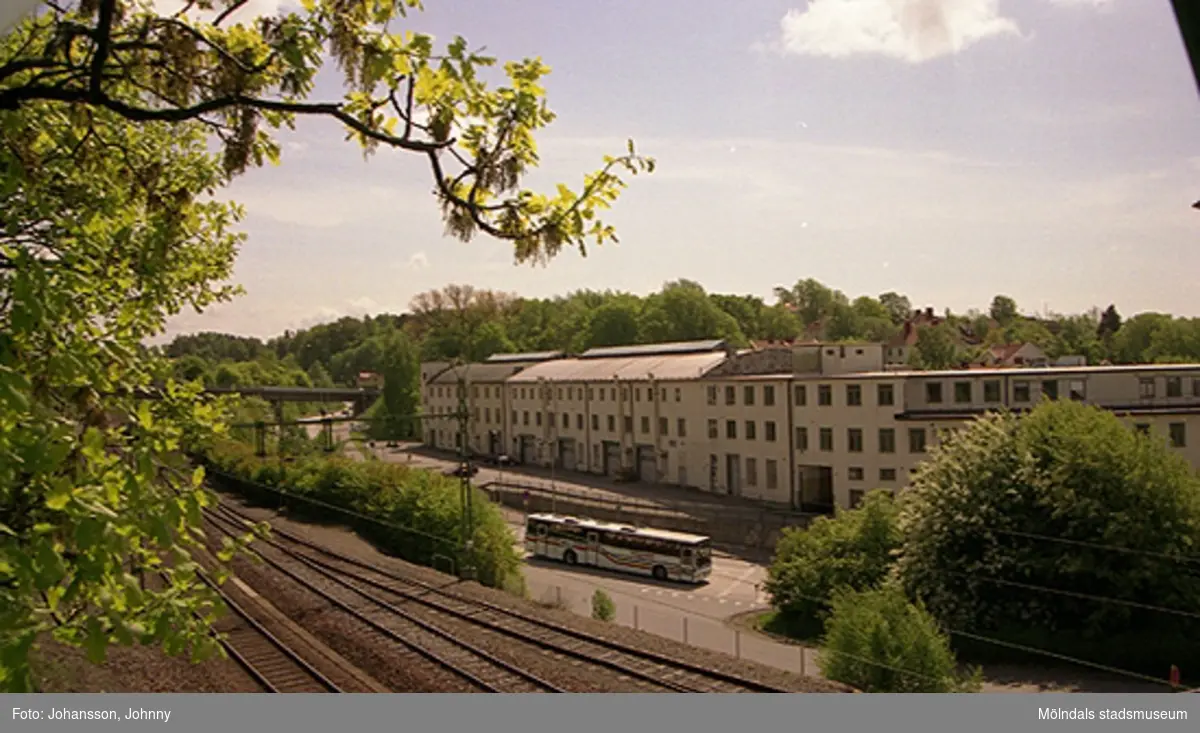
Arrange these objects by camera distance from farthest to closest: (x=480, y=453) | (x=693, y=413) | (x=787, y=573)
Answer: (x=480, y=453), (x=693, y=413), (x=787, y=573)

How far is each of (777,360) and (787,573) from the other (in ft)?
57.3

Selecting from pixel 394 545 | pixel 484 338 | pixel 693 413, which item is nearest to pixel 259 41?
pixel 394 545

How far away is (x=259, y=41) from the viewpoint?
3328mm

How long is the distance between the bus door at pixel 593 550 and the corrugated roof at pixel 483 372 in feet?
68.0

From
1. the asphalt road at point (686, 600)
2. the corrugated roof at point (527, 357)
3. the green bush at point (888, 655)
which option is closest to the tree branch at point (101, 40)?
the green bush at point (888, 655)

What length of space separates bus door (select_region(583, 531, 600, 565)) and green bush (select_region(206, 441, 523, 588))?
4507 millimetres

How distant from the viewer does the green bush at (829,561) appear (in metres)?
20.4

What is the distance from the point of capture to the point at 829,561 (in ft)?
67.6

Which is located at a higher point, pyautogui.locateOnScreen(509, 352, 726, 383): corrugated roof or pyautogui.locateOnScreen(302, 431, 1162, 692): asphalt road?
pyautogui.locateOnScreen(509, 352, 726, 383): corrugated roof

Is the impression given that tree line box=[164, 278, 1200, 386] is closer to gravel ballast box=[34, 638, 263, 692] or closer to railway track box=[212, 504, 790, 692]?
railway track box=[212, 504, 790, 692]

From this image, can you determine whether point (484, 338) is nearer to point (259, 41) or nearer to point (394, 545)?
point (394, 545)

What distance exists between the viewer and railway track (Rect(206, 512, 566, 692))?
11.2 meters

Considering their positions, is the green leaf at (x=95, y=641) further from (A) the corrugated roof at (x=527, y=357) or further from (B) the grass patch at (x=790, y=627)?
(A) the corrugated roof at (x=527, y=357)

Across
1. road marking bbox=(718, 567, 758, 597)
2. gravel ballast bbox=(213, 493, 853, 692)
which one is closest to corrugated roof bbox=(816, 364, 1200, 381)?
road marking bbox=(718, 567, 758, 597)
